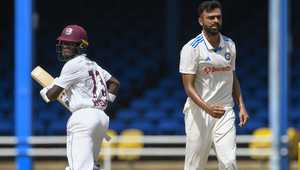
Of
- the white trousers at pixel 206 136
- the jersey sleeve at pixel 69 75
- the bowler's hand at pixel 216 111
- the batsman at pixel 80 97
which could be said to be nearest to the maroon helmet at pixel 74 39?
the batsman at pixel 80 97

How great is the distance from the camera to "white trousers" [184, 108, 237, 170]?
9.05 meters

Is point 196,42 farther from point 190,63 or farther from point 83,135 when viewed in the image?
point 83,135

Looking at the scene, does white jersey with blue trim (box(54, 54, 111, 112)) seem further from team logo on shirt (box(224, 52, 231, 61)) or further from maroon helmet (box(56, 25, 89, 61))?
team logo on shirt (box(224, 52, 231, 61))

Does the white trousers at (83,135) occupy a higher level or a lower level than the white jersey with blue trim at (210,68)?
lower

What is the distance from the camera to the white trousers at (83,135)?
878 centimetres

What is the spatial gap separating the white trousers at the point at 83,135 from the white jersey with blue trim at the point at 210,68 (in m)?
0.80

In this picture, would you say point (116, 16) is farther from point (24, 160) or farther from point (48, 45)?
point (24, 160)

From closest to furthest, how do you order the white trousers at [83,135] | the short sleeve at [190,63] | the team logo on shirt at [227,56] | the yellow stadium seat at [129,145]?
the white trousers at [83,135] → the short sleeve at [190,63] → the team logo on shirt at [227,56] → the yellow stadium seat at [129,145]

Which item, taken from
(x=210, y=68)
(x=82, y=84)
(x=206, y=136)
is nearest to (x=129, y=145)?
(x=206, y=136)

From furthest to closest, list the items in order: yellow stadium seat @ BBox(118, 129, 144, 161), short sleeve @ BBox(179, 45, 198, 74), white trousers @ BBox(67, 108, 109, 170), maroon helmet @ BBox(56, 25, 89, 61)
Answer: yellow stadium seat @ BBox(118, 129, 144, 161), short sleeve @ BBox(179, 45, 198, 74), maroon helmet @ BBox(56, 25, 89, 61), white trousers @ BBox(67, 108, 109, 170)

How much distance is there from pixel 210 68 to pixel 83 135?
46.3 inches

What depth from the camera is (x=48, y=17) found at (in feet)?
62.7

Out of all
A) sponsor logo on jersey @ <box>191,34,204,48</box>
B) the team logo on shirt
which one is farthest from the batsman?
the team logo on shirt

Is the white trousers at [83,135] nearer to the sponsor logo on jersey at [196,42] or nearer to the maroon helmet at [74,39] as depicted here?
→ the maroon helmet at [74,39]
